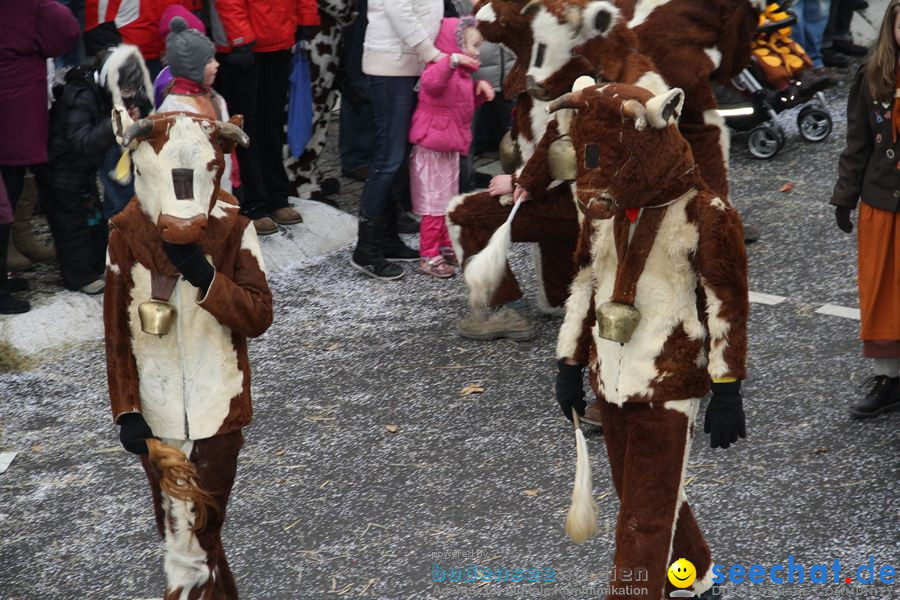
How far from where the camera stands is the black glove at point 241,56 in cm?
759

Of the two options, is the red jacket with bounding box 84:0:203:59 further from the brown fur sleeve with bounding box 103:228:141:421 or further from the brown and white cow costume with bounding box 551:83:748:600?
the brown and white cow costume with bounding box 551:83:748:600

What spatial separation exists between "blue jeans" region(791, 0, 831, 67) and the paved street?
4.12 meters

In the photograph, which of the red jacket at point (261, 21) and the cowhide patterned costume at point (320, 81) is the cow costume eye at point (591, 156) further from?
the cowhide patterned costume at point (320, 81)

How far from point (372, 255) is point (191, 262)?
391 centimetres

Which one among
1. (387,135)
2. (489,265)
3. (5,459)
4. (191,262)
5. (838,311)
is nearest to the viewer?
(191,262)

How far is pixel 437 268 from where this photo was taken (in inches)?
305

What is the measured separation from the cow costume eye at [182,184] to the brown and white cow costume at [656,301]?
1.22 metres

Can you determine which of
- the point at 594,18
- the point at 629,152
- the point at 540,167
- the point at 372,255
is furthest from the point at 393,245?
the point at 629,152

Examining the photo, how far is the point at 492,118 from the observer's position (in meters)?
9.32

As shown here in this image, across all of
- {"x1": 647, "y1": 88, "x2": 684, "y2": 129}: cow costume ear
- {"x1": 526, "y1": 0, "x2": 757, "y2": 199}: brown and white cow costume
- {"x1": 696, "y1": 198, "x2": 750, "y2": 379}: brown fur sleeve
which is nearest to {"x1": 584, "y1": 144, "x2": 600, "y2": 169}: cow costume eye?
{"x1": 647, "y1": 88, "x2": 684, "y2": 129}: cow costume ear

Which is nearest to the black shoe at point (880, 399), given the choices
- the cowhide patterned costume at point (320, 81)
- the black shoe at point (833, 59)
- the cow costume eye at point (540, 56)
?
the cow costume eye at point (540, 56)

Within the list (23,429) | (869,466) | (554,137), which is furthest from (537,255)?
(23,429)

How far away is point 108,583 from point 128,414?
1.15 m

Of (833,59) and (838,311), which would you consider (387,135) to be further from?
(833,59)
